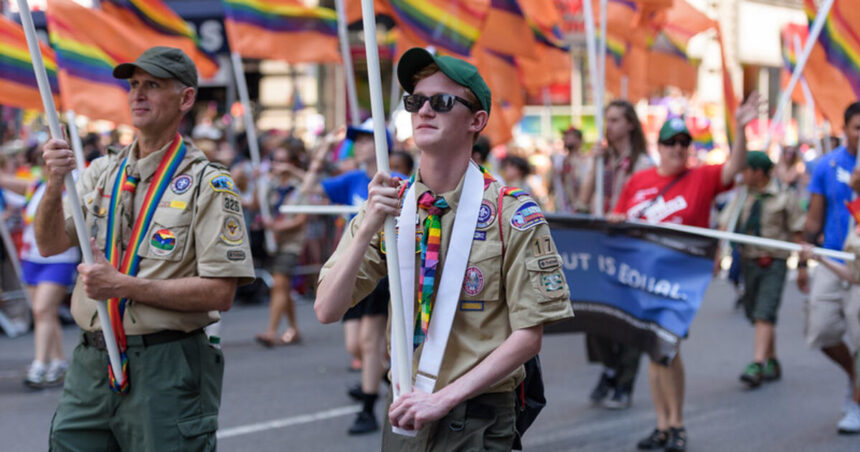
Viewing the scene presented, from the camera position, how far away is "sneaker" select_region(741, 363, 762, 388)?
8672mm

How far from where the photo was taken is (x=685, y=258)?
653cm

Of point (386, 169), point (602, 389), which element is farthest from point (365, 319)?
point (386, 169)

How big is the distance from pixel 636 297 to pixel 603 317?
0.24m

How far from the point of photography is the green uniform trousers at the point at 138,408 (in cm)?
362

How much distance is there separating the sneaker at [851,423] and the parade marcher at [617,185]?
1448 millimetres

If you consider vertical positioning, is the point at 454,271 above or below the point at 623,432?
Answer: above

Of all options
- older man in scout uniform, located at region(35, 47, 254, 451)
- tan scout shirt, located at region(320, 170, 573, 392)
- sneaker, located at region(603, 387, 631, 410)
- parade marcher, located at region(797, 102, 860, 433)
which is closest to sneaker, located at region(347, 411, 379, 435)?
sneaker, located at region(603, 387, 631, 410)

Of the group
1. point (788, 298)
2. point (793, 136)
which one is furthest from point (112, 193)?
point (793, 136)

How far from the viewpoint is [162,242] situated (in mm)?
3723

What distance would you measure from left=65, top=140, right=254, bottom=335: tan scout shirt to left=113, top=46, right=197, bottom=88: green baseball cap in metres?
0.27

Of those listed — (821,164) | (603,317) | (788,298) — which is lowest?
(788,298)

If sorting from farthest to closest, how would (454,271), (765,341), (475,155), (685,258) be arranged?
(765,341) < (475,155) < (685,258) < (454,271)

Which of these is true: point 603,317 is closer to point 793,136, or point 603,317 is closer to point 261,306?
point 261,306

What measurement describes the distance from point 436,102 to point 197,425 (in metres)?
1.46
